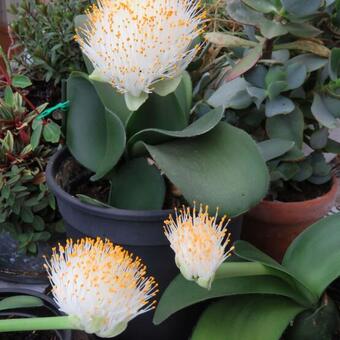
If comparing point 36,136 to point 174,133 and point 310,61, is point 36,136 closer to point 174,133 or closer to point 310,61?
point 174,133

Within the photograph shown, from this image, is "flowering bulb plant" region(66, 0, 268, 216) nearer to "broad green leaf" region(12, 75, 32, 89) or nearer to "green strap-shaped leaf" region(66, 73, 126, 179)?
"green strap-shaped leaf" region(66, 73, 126, 179)

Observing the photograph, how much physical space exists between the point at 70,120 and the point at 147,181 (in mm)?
145

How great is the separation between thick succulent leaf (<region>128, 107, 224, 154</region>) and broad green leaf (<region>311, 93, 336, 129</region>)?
0.73ft

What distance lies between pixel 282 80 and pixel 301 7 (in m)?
0.12

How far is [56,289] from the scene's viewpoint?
0.53 metres

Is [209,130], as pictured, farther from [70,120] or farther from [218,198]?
[70,120]

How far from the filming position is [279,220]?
930mm

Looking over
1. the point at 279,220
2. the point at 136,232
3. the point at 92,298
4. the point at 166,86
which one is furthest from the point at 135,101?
the point at 279,220

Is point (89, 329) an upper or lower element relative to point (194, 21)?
lower

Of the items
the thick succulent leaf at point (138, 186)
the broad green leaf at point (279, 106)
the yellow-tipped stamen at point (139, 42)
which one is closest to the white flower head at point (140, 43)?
the yellow-tipped stamen at point (139, 42)

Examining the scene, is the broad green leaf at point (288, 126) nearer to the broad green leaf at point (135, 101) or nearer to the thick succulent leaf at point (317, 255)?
the thick succulent leaf at point (317, 255)

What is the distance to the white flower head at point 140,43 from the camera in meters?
0.64

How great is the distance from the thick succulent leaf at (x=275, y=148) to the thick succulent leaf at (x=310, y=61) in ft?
0.40

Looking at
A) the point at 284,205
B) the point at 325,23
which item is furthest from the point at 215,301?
the point at 325,23
